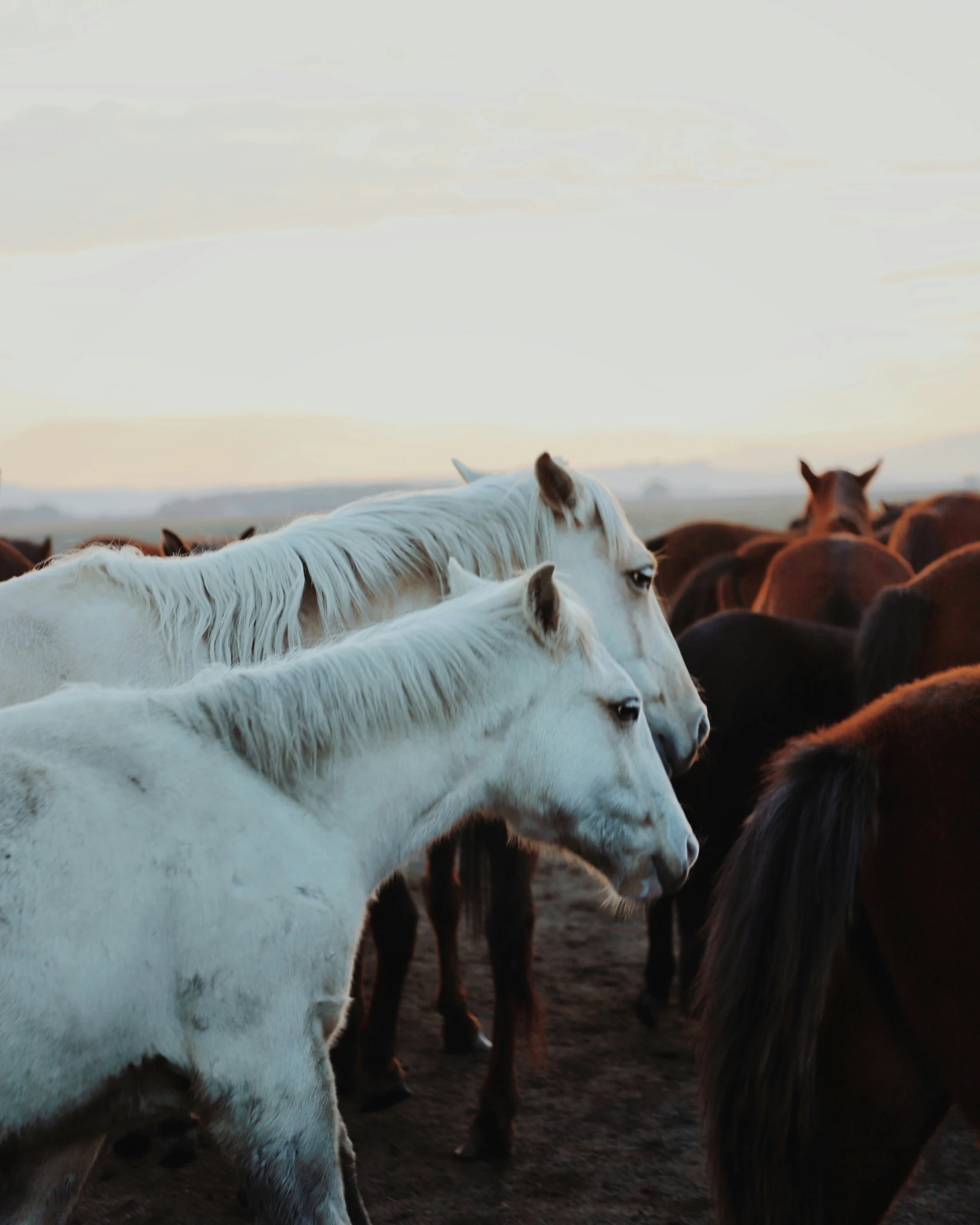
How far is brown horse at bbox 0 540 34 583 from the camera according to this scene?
21.9ft

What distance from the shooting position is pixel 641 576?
9.52ft

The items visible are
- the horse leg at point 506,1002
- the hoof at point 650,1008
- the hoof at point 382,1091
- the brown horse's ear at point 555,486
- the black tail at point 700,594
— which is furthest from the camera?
the black tail at point 700,594

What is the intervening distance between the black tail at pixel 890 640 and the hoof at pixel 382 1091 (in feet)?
7.61

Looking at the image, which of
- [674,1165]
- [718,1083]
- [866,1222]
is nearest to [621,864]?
[718,1083]

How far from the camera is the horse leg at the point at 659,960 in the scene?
4.61 m

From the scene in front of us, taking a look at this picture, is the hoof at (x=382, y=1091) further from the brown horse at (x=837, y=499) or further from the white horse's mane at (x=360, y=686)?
the brown horse at (x=837, y=499)

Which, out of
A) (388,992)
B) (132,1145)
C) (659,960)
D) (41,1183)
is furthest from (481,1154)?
(41,1183)

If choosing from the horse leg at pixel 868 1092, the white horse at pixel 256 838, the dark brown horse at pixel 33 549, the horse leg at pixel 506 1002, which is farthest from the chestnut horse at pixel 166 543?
the dark brown horse at pixel 33 549

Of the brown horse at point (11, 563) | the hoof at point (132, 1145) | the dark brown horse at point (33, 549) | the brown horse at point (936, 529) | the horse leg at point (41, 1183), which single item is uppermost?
the brown horse at point (936, 529)

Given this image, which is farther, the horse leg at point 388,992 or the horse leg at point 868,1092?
the horse leg at point 388,992

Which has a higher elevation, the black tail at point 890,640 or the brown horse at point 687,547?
the black tail at point 890,640

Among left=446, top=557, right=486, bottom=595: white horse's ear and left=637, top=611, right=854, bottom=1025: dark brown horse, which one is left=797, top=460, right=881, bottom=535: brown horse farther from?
left=446, top=557, right=486, bottom=595: white horse's ear

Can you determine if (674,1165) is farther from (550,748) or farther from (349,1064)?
(550,748)

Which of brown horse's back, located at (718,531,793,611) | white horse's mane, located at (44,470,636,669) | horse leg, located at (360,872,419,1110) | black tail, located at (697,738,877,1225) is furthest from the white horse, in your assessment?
brown horse's back, located at (718,531,793,611)
